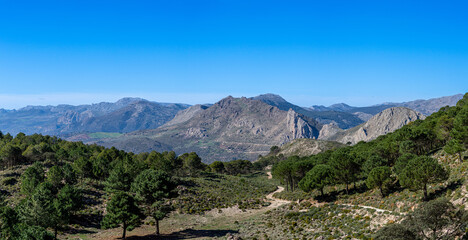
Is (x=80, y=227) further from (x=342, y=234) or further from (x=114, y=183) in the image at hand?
(x=342, y=234)

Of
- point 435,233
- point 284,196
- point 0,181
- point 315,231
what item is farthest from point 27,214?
point 284,196

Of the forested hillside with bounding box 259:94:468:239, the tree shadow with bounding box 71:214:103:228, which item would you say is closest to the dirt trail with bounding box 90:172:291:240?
the tree shadow with bounding box 71:214:103:228

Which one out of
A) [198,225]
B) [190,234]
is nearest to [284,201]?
[198,225]

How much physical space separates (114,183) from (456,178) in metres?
79.0

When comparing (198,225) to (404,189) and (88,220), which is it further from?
(404,189)

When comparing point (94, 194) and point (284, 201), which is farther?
point (284, 201)

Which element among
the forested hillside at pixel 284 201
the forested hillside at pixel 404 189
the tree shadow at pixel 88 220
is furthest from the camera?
the tree shadow at pixel 88 220

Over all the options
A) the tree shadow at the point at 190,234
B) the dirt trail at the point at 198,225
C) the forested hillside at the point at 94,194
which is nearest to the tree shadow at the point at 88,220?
the forested hillside at the point at 94,194

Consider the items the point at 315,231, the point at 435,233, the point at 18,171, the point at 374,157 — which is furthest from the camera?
the point at 18,171

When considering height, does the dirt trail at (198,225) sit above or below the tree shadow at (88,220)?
below

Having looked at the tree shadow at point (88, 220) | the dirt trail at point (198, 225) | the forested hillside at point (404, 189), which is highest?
the forested hillside at point (404, 189)

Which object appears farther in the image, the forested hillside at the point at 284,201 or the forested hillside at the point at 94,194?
the forested hillside at the point at 94,194

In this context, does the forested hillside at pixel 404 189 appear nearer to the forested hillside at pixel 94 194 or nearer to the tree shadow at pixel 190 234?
the tree shadow at pixel 190 234

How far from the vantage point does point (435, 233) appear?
32.2m
